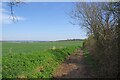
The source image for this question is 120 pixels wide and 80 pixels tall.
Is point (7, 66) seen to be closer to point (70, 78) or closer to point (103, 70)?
point (70, 78)

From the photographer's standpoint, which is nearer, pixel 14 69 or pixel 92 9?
pixel 14 69

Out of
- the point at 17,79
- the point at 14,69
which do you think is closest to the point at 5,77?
the point at 17,79

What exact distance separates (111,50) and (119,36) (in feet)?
4.01

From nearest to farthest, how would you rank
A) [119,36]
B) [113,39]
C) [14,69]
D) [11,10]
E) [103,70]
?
1. [11,10]
2. [119,36]
3. [113,39]
4. [103,70]
5. [14,69]

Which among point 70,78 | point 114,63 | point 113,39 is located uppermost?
point 113,39

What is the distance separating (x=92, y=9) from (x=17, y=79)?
2213 centimetres

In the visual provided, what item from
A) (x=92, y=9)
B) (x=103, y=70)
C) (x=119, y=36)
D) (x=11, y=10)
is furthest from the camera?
(x=92, y=9)

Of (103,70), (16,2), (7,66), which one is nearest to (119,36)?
(103,70)

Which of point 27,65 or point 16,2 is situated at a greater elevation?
point 16,2

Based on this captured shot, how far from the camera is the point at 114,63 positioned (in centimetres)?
1370

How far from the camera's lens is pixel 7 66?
715 inches

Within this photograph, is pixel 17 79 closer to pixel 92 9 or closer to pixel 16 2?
pixel 16 2

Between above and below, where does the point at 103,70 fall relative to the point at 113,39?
below

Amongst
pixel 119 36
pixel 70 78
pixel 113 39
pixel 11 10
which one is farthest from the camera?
pixel 70 78
